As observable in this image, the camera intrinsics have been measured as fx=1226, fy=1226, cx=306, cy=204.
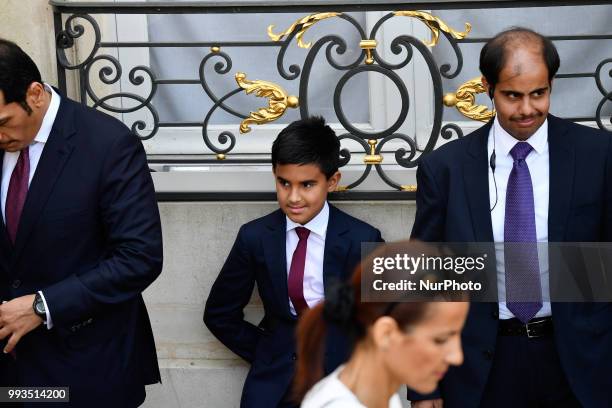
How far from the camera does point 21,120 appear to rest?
4.30 m

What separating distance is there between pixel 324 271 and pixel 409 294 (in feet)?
6.79

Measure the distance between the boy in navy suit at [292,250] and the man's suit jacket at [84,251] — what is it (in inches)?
33.4

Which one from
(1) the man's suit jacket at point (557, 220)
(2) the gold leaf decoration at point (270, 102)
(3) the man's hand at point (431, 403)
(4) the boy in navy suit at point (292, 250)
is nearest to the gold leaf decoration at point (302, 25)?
(2) the gold leaf decoration at point (270, 102)

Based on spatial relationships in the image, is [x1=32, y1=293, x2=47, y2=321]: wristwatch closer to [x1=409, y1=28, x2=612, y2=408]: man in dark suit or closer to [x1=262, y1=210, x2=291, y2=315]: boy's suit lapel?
[x1=262, y1=210, x2=291, y2=315]: boy's suit lapel

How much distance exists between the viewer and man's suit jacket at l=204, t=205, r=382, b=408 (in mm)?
5195

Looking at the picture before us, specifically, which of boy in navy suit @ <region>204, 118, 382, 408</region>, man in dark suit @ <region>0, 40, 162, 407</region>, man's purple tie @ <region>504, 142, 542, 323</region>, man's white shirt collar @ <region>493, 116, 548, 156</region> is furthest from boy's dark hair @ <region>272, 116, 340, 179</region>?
man's purple tie @ <region>504, 142, 542, 323</region>

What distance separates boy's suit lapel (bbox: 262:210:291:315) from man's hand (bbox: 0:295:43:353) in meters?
1.22

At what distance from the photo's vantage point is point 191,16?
6344 millimetres

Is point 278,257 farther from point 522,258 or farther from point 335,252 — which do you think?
point 522,258

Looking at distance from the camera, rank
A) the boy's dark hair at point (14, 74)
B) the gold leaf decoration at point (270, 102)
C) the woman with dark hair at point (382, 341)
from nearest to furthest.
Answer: the woman with dark hair at point (382, 341), the boy's dark hair at point (14, 74), the gold leaf decoration at point (270, 102)

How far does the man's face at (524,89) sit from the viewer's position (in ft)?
14.0

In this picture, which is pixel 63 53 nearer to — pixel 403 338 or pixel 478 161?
pixel 478 161

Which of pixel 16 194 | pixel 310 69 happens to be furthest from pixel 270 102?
pixel 16 194

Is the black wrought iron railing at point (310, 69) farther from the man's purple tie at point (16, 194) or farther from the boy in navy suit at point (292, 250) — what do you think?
the man's purple tie at point (16, 194)
